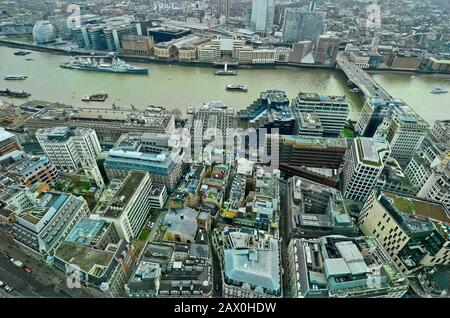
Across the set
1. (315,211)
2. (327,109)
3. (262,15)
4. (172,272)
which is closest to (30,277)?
(172,272)

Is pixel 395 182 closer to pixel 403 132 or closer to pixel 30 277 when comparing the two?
pixel 403 132

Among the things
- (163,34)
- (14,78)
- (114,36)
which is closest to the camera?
(14,78)

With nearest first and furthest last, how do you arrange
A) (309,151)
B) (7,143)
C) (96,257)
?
1. (96,257)
2. (309,151)
3. (7,143)

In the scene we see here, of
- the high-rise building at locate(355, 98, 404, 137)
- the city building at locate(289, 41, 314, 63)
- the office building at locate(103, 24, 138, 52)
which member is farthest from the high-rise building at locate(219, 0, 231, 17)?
the high-rise building at locate(355, 98, 404, 137)

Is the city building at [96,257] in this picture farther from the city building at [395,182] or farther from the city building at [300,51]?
the city building at [300,51]

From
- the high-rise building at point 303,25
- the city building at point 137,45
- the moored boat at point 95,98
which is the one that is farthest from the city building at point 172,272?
the high-rise building at point 303,25

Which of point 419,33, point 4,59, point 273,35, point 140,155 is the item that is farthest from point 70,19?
point 419,33
